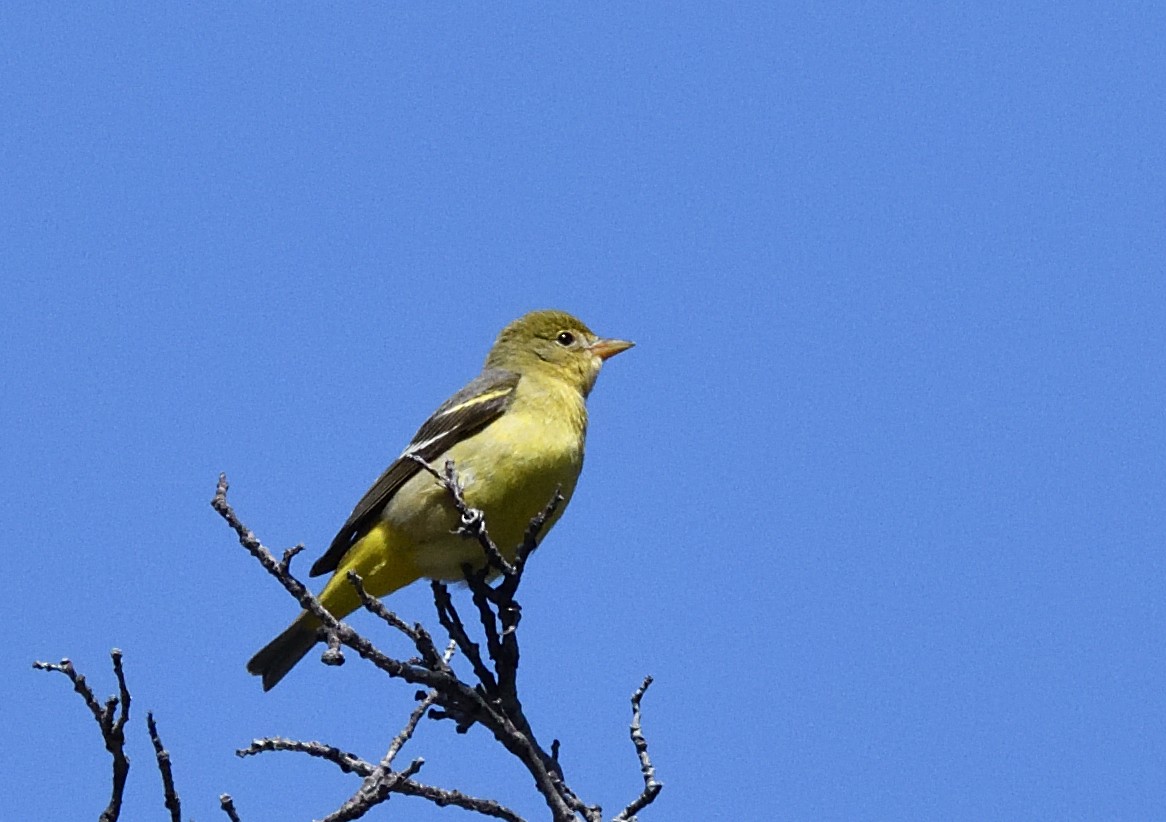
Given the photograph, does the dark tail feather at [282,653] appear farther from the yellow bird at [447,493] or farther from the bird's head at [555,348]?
the bird's head at [555,348]

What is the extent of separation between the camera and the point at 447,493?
6891 mm

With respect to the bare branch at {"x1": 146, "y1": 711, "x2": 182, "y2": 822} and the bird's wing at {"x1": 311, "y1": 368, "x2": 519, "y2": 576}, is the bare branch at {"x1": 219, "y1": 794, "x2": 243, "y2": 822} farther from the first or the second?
the bird's wing at {"x1": 311, "y1": 368, "x2": 519, "y2": 576}

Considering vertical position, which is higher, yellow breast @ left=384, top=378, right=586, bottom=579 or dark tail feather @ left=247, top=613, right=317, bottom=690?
yellow breast @ left=384, top=378, right=586, bottom=579

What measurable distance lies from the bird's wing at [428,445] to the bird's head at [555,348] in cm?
64

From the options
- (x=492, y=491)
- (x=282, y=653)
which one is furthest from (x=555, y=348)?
(x=282, y=653)

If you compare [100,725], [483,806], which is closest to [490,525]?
[483,806]

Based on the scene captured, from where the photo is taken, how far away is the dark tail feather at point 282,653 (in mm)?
7695

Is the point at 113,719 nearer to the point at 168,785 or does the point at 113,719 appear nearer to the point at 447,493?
the point at 168,785

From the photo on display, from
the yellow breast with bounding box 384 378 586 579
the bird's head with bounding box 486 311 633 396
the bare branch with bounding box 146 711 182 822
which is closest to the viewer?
the bare branch with bounding box 146 711 182 822

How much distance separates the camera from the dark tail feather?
7.70 m

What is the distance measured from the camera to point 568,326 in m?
9.21

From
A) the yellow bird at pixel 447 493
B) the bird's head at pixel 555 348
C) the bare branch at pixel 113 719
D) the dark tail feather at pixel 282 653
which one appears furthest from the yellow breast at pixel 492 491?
the bare branch at pixel 113 719

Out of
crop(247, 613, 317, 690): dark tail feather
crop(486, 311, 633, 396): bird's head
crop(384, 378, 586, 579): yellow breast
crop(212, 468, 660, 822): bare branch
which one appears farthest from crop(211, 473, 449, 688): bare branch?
crop(486, 311, 633, 396): bird's head

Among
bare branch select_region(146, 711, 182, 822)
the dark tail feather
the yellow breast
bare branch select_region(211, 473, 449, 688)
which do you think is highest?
the yellow breast
